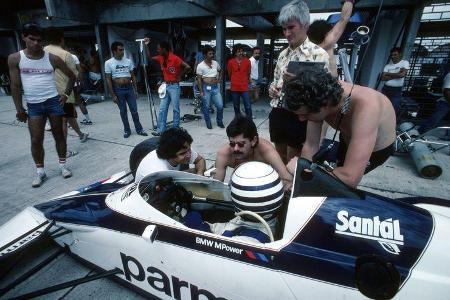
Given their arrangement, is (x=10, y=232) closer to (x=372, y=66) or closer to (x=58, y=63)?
(x=58, y=63)

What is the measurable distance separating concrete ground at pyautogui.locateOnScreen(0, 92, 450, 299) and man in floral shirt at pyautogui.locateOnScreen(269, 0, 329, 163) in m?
1.41

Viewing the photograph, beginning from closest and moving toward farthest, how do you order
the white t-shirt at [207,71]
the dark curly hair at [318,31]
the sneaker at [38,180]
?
the dark curly hair at [318,31] < the sneaker at [38,180] < the white t-shirt at [207,71]

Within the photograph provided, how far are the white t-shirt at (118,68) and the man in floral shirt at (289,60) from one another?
11.6 ft

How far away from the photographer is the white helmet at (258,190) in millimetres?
1423

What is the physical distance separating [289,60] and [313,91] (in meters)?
1.17

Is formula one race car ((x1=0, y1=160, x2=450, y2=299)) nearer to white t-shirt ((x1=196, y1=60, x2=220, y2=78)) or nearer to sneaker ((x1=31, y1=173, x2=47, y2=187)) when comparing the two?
sneaker ((x1=31, y1=173, x2=47, y2=187))

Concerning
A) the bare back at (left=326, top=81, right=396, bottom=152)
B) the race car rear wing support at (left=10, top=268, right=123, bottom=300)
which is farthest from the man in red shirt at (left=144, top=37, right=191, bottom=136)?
the bare back at (left=326, top=81, right=396, bottom=152)

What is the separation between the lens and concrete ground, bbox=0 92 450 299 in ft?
6.48

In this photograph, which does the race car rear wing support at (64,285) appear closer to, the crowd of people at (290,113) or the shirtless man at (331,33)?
the crowd of people at (290,113)

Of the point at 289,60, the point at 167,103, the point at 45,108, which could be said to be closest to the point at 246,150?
the point at 289,60

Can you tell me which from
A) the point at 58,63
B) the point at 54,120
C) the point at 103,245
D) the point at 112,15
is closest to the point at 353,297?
the point at 103,245

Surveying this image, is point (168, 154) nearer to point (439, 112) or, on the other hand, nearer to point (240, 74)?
point (240, 74)

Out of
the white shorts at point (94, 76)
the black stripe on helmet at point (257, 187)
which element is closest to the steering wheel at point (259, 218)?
the black stripe on helmet at point (257, 187)

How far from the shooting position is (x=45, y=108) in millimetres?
3230
